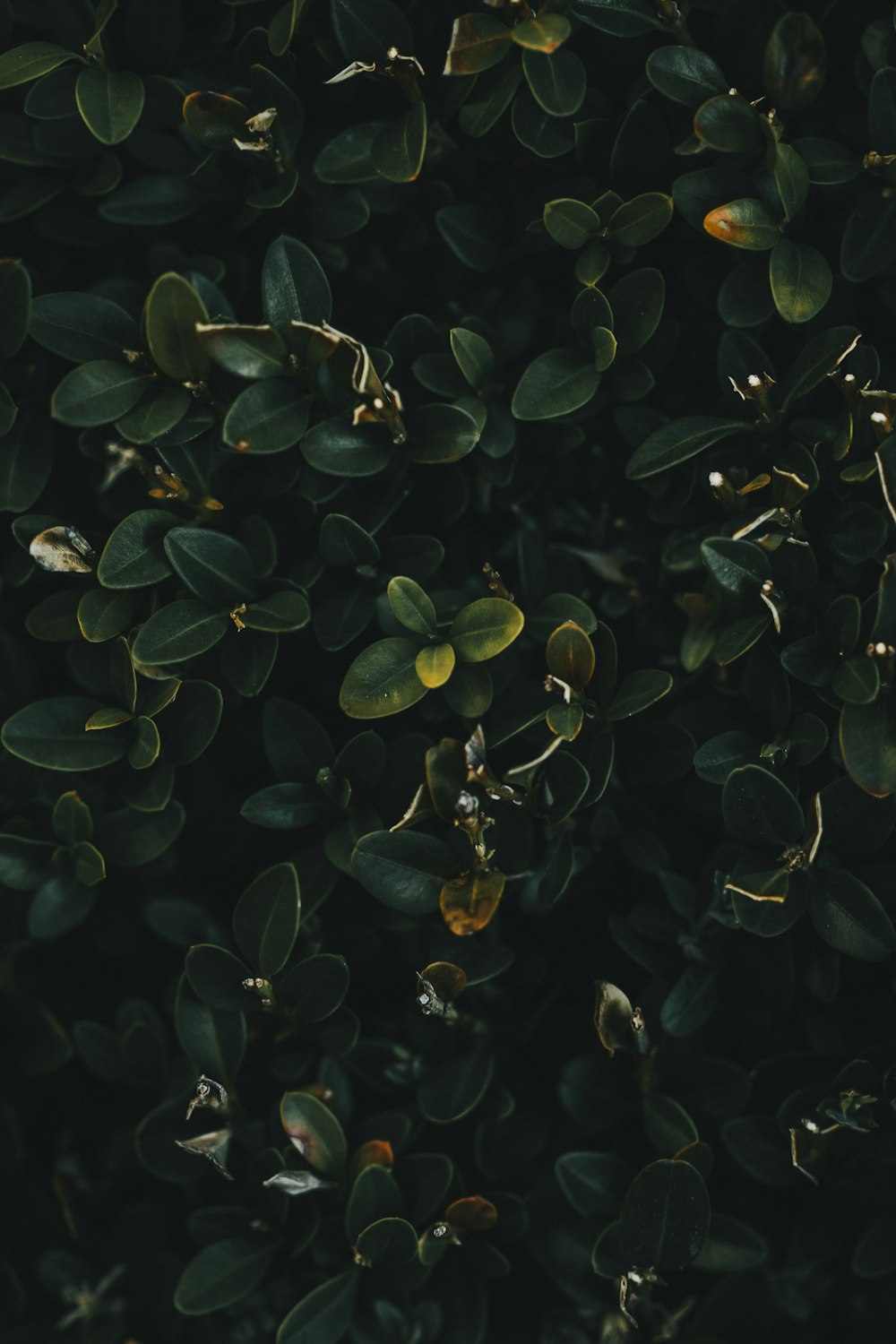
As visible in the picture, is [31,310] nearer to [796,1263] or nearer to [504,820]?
[504,820]

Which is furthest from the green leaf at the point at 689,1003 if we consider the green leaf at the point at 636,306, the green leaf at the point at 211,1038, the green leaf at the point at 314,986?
the green leaf at the point at 636,306

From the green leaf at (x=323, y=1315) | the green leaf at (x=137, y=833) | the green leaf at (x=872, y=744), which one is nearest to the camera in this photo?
the green leaf at (x=872, y=744)

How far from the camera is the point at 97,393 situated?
1.31 metres

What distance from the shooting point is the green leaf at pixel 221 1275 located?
131 cm

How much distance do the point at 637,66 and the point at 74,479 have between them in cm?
81

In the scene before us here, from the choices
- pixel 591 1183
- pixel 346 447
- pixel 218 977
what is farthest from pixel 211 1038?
pixel 346 447

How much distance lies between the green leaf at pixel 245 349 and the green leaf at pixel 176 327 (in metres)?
0.01

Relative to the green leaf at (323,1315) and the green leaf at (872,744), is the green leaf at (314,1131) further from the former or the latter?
the green leaf at (872,744)

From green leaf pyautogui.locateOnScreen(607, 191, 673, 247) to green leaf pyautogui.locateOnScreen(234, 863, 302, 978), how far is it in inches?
29.7

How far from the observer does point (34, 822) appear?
147 centimetres

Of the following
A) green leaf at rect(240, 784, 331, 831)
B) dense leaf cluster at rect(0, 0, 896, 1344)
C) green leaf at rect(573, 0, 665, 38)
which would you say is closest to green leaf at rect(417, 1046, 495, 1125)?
dense leaf cluster at rect(0, 0, 896, 1344)

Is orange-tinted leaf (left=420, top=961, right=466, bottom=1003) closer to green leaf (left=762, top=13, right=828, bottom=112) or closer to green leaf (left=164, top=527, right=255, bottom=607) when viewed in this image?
green leaf (left=164, top=527, right=255, bottom=607)

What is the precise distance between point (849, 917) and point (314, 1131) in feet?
1.96

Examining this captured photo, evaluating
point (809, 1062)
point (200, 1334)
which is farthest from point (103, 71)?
point (200, 1334)
